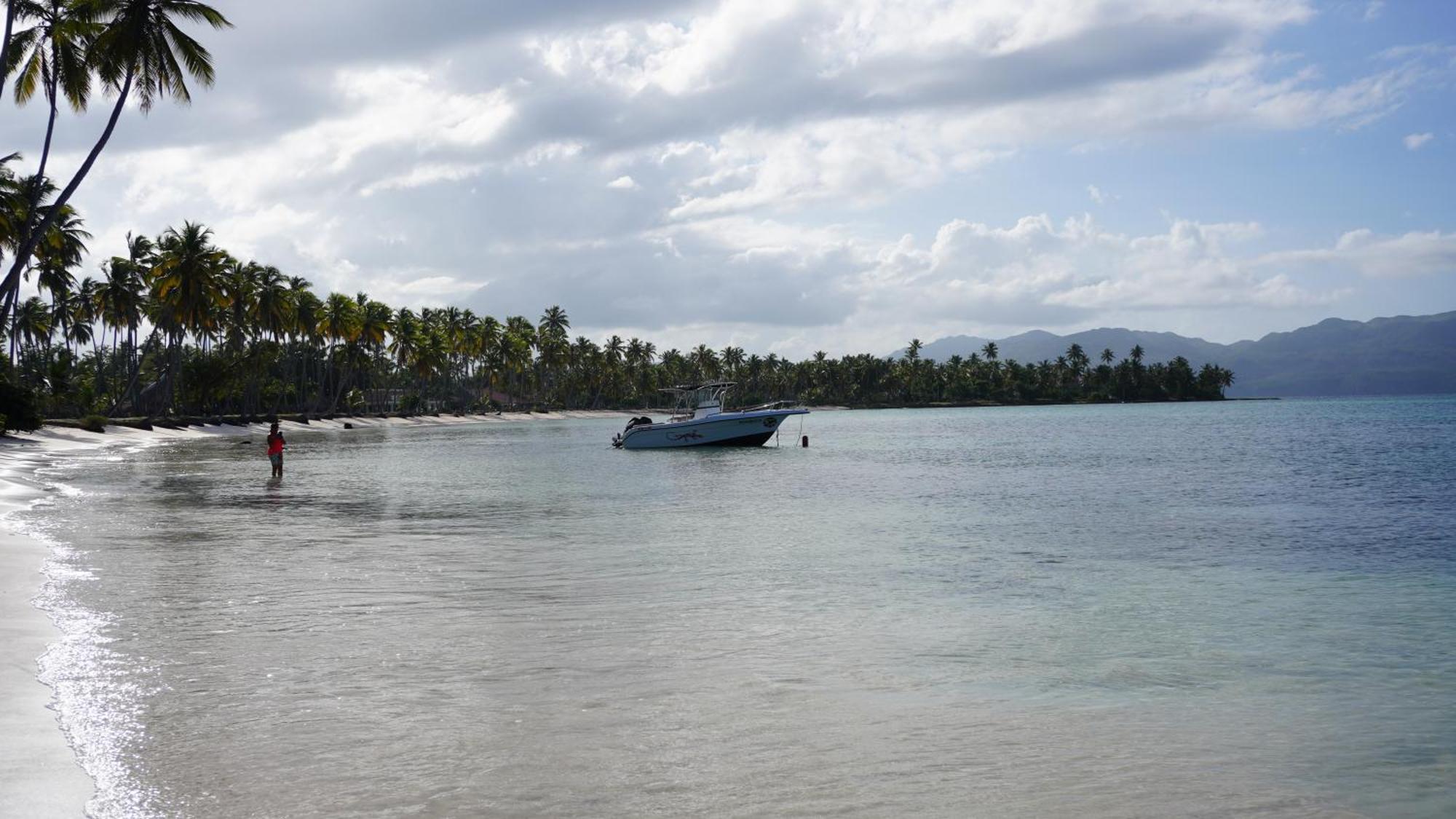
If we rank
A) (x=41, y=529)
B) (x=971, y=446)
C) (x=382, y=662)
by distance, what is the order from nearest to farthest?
(x=382, y=662)
(x=41, y=529)
(x=971, y=446)

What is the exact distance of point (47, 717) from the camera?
7.31m

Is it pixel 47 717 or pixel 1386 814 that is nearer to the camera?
pixel 1386 814

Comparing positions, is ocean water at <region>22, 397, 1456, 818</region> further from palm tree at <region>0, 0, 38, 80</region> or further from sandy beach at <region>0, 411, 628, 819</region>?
palm tree at <region>0, 0, 38, 80</region>

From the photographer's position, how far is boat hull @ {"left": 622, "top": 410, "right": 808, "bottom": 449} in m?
56.0

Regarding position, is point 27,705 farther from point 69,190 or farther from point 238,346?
point 238,346

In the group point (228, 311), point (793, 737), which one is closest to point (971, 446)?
point (793, 737)

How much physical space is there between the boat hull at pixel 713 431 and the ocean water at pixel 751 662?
30.1 metres

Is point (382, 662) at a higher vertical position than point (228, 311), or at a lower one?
lower

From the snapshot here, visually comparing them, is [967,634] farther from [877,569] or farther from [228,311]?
[228,311]

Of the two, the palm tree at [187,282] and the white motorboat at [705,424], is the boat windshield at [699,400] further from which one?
the palm tree at [187,282]

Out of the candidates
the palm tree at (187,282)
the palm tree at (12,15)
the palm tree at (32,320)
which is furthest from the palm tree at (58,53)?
the palm tree at (32,320)

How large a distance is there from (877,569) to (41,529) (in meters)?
15.1

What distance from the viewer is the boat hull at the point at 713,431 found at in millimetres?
55969

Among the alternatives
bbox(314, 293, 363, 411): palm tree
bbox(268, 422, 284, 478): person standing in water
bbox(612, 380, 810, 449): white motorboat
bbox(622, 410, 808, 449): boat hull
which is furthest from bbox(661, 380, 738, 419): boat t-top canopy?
bbox(314, 293, 363, 411): palm tree
